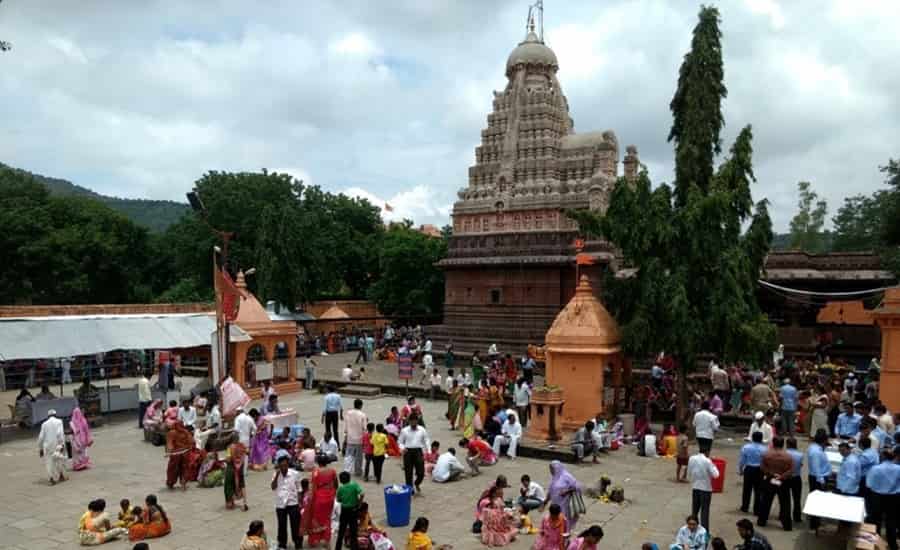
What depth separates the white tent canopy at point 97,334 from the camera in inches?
666

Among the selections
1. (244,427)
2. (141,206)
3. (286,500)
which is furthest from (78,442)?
(141,206)

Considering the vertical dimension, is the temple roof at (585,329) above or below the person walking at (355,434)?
above

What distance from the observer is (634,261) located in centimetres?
1584

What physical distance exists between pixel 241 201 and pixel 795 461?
132 feet

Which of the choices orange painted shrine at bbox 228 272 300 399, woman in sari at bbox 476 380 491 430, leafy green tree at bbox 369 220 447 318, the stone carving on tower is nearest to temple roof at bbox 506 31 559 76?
the stone carving on tower

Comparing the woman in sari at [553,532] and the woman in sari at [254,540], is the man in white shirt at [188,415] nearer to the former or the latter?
the woman in sari at [254,540]

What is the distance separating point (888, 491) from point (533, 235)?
86.7 feet

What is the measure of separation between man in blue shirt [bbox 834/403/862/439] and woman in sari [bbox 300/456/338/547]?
29.0 ft

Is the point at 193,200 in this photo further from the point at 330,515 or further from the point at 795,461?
the point at 795,461

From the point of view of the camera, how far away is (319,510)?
8.80 m

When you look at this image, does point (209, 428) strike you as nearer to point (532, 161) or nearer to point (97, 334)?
point (97, 334)

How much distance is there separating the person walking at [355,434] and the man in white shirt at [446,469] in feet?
4.55

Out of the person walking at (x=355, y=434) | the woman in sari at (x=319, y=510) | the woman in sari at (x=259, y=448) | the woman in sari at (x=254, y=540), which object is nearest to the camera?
the woman in sari at (x=254, y=540)

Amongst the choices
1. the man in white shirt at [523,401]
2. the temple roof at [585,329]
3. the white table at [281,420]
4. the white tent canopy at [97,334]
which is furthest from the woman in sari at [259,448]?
the temple roof at [585,329]
